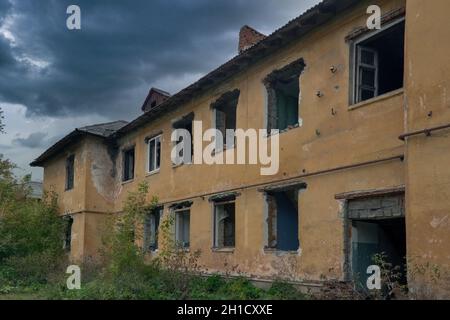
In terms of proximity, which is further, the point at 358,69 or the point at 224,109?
the point at 224,109

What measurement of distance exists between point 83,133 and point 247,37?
29.5 ft

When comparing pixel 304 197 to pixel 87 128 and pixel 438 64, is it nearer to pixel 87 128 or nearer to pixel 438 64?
pixel 438 64

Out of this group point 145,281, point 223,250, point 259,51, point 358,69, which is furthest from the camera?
point 223,250

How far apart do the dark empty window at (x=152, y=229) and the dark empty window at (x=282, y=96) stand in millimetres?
7048

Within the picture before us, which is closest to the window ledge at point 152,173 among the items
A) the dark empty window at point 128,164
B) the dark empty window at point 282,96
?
the dark empty window at point 128,164

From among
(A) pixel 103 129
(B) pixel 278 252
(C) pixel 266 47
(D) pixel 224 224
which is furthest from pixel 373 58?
(A) pixel 103 129

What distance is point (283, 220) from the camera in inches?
516

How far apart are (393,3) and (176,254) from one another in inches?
318

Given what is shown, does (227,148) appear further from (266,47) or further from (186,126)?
(186,126)

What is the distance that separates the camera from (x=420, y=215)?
8.09 m

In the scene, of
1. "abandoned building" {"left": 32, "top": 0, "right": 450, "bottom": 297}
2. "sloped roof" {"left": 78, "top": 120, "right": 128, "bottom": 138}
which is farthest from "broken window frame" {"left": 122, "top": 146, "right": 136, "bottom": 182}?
"abandoned building" {"left": 32, "top": 0, "right": 450, "bottom": 297}

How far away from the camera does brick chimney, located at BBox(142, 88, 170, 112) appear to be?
21500mm

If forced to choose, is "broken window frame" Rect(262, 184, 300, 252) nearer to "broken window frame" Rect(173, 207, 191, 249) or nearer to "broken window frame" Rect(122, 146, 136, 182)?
"broken window frame" Rect(173, 207, 191, 249)

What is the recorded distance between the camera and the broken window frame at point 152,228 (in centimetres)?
1905
